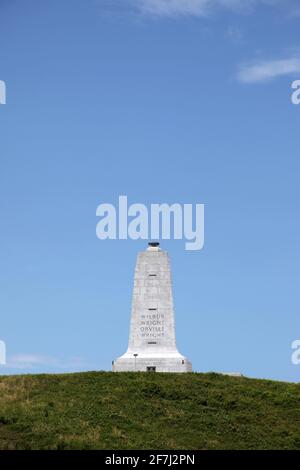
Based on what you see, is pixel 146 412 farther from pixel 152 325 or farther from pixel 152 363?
pixel 152 325

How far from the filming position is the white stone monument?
182 feet

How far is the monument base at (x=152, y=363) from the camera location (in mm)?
55312

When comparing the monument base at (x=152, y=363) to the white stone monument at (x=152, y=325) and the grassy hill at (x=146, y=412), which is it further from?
the grassy hill at (x=146, y=412)

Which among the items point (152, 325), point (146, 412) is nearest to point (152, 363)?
point (152, 325)

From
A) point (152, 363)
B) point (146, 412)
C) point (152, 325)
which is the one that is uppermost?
point (152, 325)

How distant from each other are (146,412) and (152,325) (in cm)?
1191

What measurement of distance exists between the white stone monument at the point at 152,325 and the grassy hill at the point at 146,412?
9.66 feet

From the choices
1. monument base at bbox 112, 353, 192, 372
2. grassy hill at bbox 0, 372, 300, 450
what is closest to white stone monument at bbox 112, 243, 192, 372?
monument base at bbox 112, 353, 192, 372

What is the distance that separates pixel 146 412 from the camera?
4497 centimetres
